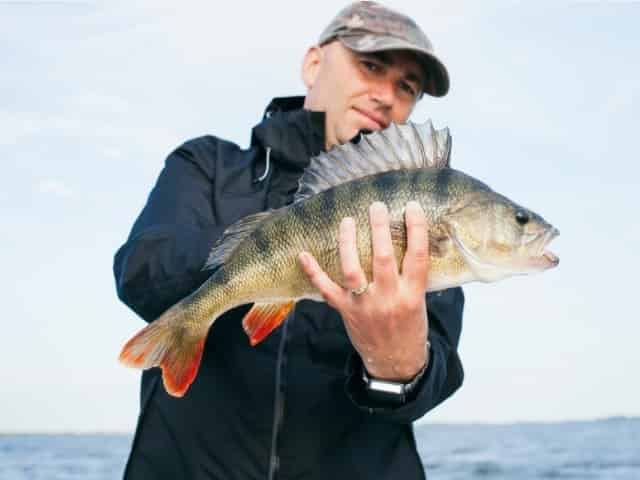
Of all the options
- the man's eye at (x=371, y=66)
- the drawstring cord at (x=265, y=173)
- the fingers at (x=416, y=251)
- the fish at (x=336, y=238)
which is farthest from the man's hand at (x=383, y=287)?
the man's eye at (x=371, y=66)

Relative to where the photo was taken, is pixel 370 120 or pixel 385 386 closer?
pixel 385 386

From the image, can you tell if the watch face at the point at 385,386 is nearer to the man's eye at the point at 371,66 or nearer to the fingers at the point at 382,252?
the fingers at the point at 382,252

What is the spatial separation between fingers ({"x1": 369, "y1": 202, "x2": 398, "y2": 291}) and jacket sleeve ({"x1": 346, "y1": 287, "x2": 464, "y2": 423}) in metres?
0.46

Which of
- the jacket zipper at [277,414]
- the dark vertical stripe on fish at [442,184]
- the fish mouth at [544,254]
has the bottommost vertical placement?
the jacket zipper at [277,414]

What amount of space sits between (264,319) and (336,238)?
407mm

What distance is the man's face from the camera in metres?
3.56

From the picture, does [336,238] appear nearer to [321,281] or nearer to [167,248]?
[321,281]

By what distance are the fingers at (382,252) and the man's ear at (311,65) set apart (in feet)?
4.98

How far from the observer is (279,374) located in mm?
2971

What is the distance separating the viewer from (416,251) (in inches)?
97.7

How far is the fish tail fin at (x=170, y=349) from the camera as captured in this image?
2.80 metres

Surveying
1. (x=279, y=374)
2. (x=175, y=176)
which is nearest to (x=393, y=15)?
(x=175, y=176)

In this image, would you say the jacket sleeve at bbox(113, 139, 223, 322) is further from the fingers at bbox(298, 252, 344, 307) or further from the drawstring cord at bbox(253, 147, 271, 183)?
the fingers at bbox(298, 252, 344, 307)

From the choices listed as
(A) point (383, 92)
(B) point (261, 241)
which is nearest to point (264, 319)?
(B) point (261, 241)
